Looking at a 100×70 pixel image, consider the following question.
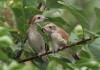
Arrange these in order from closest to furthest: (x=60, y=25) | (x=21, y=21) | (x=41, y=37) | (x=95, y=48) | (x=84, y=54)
Answer: (x=95, y=48) < (x=84, y=54) < (x=21, y=21) < (x=60, y=25) < (x=41, y=37)

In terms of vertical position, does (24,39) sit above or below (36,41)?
above

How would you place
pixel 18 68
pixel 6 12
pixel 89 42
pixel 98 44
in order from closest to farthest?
pixel 18 68 < pixel 98 44 < pixel 89 42 < pixel 6 12

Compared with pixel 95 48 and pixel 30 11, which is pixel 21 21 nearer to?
pixel 30 11

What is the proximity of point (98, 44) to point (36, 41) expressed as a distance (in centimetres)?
193

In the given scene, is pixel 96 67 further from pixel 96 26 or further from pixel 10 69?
pixel 96 26

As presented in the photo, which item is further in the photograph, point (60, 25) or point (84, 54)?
point (60, 25)

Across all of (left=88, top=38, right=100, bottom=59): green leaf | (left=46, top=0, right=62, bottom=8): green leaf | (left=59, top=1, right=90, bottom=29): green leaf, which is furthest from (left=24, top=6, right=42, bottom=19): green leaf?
(left=88, top=38, right=100, bottom=59): green leaf

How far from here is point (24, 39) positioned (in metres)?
2.77

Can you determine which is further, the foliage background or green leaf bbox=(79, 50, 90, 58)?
green leaf bbox=(79, 50, 90, 58)

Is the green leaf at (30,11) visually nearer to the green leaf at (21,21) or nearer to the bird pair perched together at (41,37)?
the green leaf at (21,21)

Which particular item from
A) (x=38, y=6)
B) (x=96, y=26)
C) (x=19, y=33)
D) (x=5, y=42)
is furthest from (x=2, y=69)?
(x=38, y=6)

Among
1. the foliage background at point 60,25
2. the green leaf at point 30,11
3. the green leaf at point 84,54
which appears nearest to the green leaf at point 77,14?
the foliage background at point 60,25

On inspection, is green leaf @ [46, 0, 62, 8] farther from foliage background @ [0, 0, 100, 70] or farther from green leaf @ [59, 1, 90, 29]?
green leaf @ [59, 1, 90, 29]

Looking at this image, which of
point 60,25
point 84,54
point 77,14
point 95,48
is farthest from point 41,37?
point 95,48
